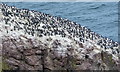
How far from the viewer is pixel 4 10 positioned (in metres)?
27.3

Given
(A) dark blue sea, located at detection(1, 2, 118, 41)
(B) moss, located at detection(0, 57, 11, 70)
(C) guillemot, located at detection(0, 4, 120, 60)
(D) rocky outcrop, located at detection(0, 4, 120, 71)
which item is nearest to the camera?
(B) moss, located at detection(0, 57, 11, 70)

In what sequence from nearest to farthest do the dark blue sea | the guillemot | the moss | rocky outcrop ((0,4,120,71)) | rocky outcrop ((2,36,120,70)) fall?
1. the moss
2. rocky outcrop ((2,36,120,70))
3. rocky outcrop ((0,4,120,71))
4. the guillemot
5. the dark blue sea

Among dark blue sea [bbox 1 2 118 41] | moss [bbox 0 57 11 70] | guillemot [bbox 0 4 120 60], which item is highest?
guillemot [bbox 0 4 120 60]

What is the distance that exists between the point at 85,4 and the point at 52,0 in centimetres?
→ 1500

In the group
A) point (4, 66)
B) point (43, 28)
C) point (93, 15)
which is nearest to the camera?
point (4, 66)

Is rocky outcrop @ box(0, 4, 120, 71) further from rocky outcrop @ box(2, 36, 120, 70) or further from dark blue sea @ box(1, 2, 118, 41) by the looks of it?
dark blue sea @ box(1, 2, 118, 41)

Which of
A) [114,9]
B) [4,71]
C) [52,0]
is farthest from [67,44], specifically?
[52,0]

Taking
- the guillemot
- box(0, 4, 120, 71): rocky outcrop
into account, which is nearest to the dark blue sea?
the guillemot

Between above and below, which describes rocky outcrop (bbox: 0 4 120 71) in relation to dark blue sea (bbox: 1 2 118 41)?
above

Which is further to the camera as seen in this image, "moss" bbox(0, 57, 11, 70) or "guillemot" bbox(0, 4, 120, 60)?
"guillemot" bbox(0, 4, 120, 60)

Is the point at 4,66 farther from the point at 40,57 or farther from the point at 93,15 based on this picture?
the point at 93,15

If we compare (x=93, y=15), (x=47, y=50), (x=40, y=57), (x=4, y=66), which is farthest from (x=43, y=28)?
(x=93, y=15)

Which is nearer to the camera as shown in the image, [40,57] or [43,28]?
[40,57]

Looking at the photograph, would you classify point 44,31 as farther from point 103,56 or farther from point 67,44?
point 103,56
